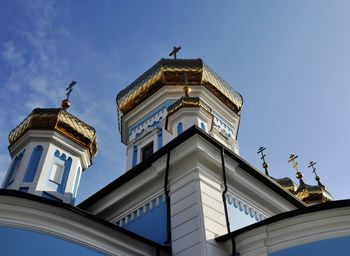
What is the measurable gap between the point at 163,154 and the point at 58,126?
5.19m

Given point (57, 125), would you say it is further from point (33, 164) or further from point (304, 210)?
point (304, 210)

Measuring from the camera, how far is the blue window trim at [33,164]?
11180 millimetres

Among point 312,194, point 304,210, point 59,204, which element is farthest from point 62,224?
point 312,194

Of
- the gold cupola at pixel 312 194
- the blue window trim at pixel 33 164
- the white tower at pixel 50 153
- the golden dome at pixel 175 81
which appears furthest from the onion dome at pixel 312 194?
the blue window trim at pixel 33 164

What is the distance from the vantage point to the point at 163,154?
793 cm

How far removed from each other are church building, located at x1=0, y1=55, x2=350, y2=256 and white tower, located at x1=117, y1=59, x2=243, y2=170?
4 centimetres

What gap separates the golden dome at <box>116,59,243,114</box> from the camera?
42.3 feet

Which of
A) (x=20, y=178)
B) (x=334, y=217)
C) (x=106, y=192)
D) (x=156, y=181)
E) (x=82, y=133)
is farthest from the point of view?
(x=82, y=133)

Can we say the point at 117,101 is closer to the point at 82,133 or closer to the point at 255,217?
the point at 82,133

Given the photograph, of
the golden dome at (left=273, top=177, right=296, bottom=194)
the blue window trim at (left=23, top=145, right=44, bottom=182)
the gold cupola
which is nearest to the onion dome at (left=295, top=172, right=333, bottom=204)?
the gold cupola

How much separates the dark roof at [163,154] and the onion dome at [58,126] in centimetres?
361

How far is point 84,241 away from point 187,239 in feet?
5.26

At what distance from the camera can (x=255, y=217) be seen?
8.27m

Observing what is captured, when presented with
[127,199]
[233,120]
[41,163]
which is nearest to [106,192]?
[127,199]
